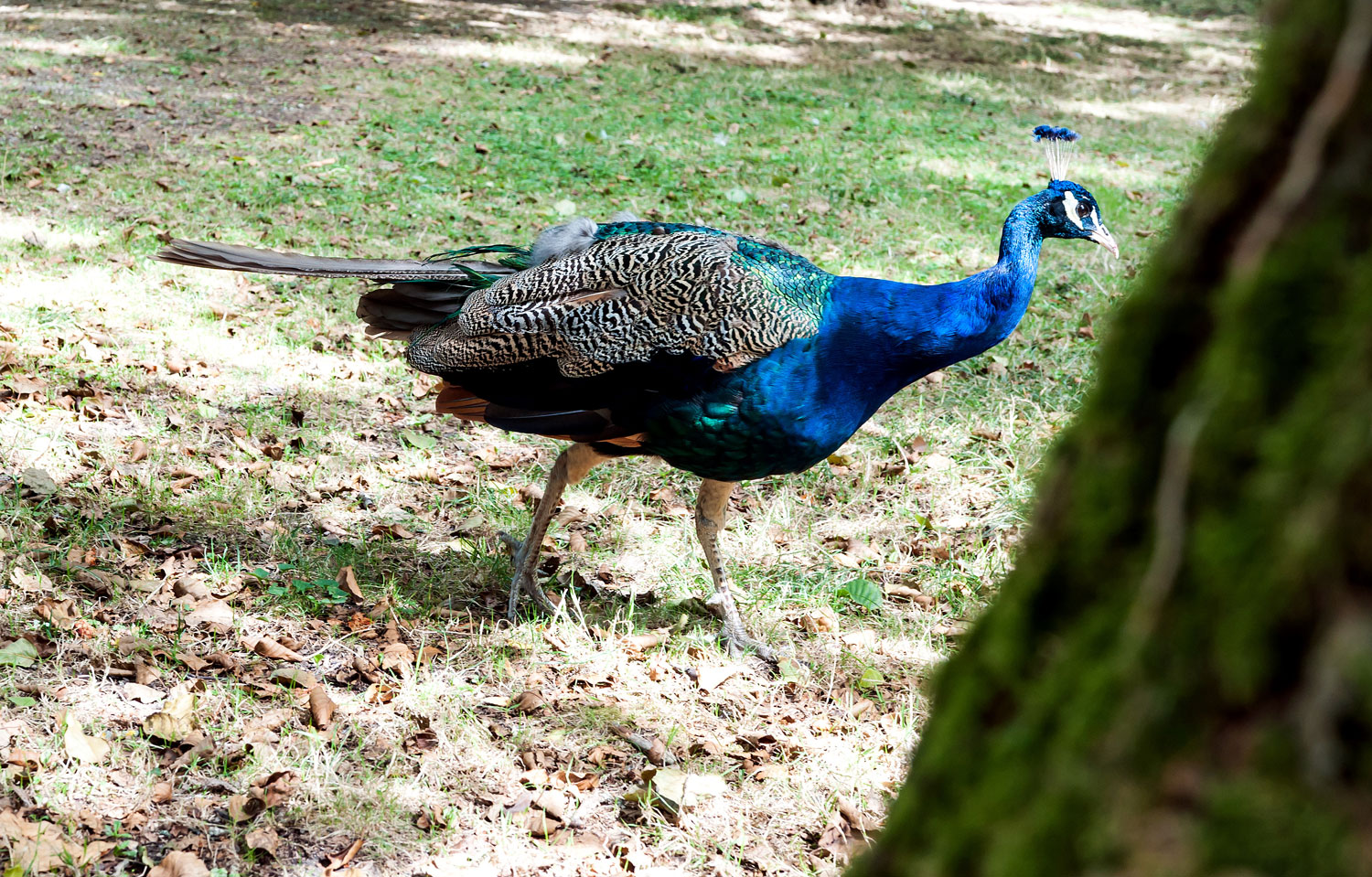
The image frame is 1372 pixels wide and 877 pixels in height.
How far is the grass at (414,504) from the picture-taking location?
2.81 metres

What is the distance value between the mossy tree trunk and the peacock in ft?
7.43

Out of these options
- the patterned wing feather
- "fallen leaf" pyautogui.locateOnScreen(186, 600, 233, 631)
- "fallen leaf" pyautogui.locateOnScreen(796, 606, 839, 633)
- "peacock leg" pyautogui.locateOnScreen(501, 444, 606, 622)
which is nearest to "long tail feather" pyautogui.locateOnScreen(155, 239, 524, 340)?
Result: the patterned wing feather

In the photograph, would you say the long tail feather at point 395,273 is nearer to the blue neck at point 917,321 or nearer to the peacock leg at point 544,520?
the peacock leg at point 544,520

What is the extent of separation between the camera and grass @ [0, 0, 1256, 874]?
9.23 ft

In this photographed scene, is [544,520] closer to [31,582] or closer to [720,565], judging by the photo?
[720,565]

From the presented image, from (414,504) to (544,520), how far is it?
0.80m

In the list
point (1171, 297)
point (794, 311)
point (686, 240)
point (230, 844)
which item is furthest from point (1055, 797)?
point (686, 240)

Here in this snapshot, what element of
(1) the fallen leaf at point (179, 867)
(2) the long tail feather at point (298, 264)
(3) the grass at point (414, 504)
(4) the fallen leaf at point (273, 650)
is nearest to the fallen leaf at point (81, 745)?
(3) the grass at point (414, 504)

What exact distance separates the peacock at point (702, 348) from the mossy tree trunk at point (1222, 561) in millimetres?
2264

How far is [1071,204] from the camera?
3.72 meters

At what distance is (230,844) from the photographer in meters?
2.56

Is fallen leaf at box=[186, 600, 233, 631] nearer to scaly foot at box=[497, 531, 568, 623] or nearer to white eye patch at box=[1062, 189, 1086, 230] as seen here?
scaly foot at box=[497, 531, 568, 623]

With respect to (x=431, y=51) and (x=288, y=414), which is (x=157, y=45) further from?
(x=288, y=414)

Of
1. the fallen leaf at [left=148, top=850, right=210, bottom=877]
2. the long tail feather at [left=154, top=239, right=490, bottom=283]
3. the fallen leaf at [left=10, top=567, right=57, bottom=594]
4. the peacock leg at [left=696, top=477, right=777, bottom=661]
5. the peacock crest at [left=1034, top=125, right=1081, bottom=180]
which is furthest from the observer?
the peacock crest at [left=1034, top=125, right=1081, bottom=180]
